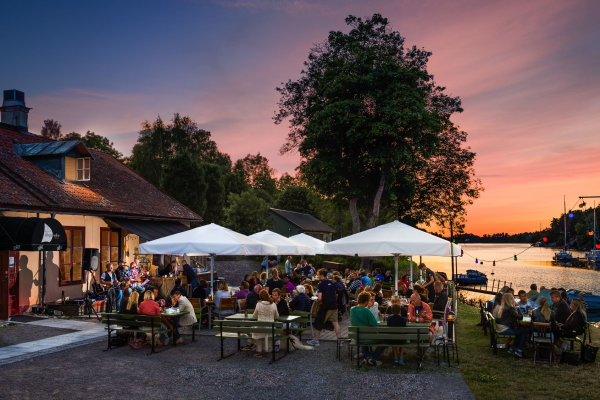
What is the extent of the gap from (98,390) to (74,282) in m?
10.5

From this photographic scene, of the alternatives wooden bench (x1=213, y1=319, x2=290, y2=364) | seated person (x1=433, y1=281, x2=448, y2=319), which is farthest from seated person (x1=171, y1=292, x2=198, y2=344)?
seated person (x1=433, y1=281, x2=448, y2=319)

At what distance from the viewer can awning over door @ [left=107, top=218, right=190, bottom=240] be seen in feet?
60.5

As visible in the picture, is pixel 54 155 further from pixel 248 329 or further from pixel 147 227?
pixel 248 329

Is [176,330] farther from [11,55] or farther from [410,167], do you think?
[410,167]

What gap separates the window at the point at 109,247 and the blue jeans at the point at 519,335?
49.6 feet

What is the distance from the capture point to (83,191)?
18.3m

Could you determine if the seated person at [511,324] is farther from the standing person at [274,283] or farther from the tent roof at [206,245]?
the tent roof at [206,245]

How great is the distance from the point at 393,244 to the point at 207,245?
499cm

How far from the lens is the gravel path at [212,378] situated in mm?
7422

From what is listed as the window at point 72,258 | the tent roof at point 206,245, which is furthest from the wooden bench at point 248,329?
the window at point 72,258

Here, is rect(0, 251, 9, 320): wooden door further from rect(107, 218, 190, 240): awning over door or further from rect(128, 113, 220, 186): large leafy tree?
rect(128, 113, 220, 186): large leafy tree

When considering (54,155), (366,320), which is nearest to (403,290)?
(366,320)

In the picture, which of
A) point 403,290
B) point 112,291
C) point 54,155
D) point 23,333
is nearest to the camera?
point 23,333

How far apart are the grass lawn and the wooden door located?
12893 mm
